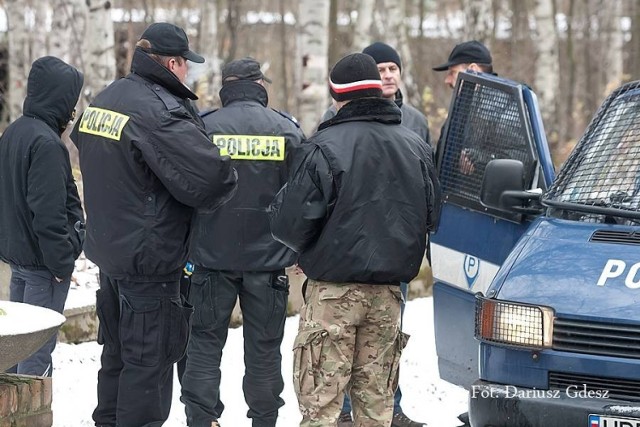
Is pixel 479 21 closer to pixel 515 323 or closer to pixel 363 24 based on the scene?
pixel 363 24

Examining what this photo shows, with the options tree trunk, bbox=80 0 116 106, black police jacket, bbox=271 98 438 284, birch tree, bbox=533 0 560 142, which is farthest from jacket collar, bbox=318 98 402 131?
birch tree, bbox=533 0 560 142

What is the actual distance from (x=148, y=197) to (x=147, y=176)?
97mm

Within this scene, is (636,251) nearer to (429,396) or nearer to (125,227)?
(125,227)

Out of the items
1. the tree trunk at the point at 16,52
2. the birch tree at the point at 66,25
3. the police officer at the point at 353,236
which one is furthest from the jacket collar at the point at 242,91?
the tree trunk at the point at 16,52

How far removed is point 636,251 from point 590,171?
883 mm

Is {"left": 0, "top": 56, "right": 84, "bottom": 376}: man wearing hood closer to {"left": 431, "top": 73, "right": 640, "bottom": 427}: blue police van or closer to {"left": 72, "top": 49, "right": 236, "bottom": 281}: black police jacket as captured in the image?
{"left": 72, "top": 49, "right": 236, "bottom": 281}: black police jacket

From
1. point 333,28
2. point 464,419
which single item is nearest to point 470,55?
point 464,419

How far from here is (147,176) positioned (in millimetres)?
5586

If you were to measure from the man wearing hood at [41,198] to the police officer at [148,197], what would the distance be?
46 centimetres

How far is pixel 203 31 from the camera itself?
20203 millimetres

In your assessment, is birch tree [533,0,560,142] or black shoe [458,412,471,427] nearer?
black shoe [458,412,471,427]

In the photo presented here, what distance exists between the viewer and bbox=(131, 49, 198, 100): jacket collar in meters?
5.71

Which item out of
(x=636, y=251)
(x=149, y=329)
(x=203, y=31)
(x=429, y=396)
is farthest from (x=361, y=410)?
(x=203, y=31)

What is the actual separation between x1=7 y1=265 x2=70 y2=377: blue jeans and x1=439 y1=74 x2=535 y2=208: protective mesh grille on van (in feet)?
7.69
